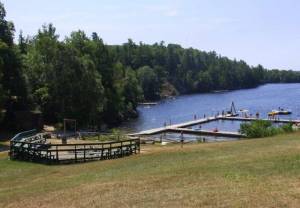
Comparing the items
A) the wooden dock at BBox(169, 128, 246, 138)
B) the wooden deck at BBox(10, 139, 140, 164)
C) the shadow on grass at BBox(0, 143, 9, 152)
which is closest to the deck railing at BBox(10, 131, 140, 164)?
the wooden deck at BBox(10, 139, 140, 164)

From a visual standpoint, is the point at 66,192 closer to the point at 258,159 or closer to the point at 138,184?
the point at 138,184

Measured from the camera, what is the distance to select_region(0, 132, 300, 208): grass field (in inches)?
510

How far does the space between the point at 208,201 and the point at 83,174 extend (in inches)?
367

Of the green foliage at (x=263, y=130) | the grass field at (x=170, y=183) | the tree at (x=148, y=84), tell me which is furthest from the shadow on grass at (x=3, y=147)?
the tree at (x=148, y=84)

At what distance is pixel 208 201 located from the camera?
12602 mm

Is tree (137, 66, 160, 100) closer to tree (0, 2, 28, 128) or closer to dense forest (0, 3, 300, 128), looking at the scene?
dense forest (0, 3, 300, 128)

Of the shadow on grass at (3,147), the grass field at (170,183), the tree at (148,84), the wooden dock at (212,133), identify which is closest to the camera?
the grass field at (170,183)

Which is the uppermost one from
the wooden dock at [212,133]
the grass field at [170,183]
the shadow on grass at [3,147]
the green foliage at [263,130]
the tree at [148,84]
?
the tree at [148,84]

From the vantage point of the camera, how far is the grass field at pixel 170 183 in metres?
12.9

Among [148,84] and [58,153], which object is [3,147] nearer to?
[58,153]

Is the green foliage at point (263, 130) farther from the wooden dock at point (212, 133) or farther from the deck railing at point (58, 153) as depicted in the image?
the deck railing at point (58, 153)

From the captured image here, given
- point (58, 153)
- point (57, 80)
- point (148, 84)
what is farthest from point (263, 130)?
point (148, 84)

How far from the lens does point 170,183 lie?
15.6m

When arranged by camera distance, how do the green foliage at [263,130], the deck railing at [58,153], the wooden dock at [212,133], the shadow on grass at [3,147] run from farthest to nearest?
the wooden dock at [212,133], the green foliage at [263,130], the shadow on grass at [3,147], the deck railing at [58,153]
